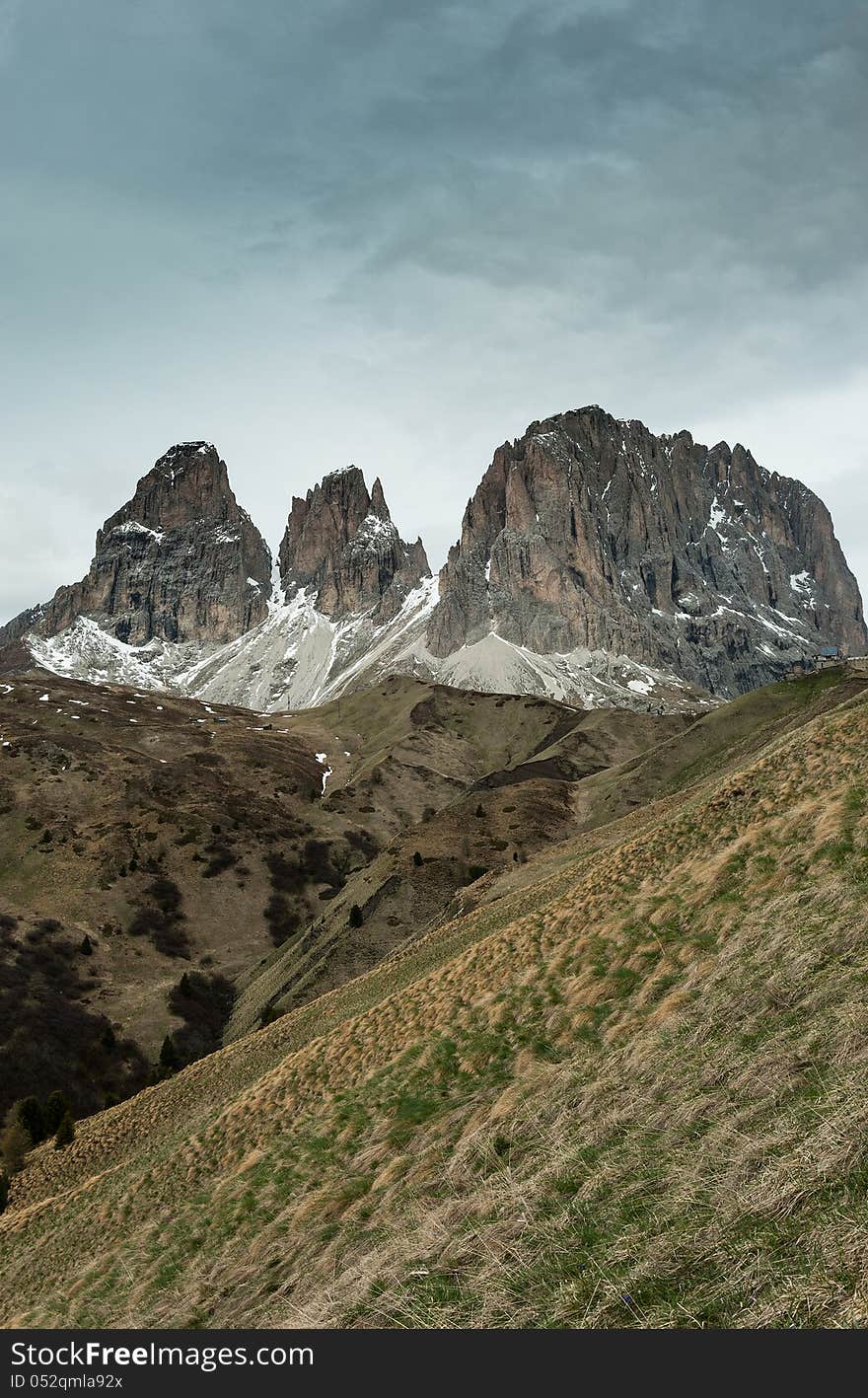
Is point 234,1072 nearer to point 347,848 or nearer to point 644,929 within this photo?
point 644,929

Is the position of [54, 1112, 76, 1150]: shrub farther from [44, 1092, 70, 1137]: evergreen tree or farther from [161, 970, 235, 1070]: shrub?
[161, 970, 235, 1070]: shrub

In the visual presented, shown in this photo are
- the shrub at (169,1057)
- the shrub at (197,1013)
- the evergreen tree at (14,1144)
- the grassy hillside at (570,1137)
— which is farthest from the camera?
the shrub at (197,1013)

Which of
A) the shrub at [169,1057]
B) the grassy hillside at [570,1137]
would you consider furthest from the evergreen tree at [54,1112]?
the grassy hillside at [570,1137]

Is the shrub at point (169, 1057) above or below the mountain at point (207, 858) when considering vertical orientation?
below

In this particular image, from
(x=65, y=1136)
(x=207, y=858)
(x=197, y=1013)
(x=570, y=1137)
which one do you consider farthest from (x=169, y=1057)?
(x=570, y=1137)

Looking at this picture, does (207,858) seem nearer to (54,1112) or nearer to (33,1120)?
(54,1112)

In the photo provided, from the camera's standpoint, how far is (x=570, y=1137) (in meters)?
15.4

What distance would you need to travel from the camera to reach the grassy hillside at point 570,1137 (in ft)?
32.6

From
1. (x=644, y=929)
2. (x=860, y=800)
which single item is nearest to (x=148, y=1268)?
(x=644, y=929)

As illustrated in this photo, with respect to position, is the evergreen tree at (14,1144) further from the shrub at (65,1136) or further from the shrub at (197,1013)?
the shrub at (197,1013)

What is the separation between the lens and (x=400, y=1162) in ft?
60.0

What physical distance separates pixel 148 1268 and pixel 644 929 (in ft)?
48.1

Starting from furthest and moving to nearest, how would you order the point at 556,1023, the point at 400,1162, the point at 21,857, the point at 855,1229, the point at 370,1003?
the point at 21,857, the point at 370,1003, the point at 556,1023, the point at 400,1162, the point at 855,1229

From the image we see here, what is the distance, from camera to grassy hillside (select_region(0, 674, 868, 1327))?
32.6ft
